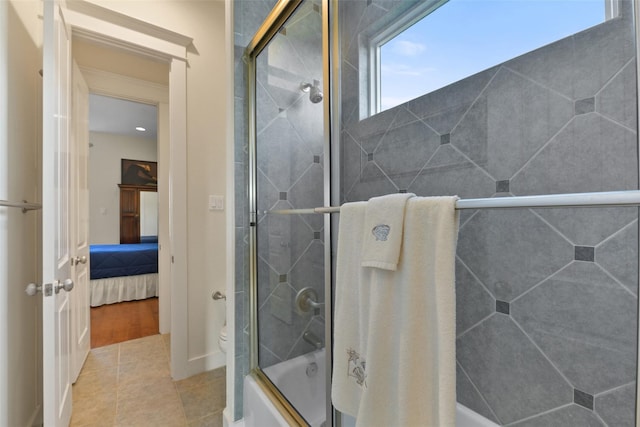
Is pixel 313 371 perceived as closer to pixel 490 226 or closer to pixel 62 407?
pixel 490 226

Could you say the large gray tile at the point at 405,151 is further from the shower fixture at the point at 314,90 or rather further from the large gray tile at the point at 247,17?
the large gray tile at the point at 247,17

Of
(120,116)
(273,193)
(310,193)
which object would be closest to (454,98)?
(310,193)

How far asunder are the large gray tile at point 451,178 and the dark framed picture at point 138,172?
5.95 metres

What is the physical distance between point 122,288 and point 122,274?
0.61 feet

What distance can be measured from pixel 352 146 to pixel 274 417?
1360mm

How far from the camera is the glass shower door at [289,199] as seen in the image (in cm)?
127

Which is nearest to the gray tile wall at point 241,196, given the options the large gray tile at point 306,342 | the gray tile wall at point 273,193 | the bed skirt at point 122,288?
the gray tile wall at point 273,193

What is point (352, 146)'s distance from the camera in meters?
1.59

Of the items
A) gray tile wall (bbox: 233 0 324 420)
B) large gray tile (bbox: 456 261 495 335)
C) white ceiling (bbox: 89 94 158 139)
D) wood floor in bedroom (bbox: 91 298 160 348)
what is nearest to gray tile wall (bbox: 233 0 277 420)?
gray tile wall (bbox: 233 0 324 420)

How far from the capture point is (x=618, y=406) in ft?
2.94

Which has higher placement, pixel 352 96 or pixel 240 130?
pixel 352 96

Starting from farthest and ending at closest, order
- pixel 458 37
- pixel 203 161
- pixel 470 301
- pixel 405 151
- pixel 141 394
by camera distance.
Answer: pixel 203 161
pixel 141 394
pixel 405 151
pixel 458 37
pixel 470 301

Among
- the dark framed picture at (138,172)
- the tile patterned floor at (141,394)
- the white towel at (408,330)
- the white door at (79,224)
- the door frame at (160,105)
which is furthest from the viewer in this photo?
the dark framed picture at (138,172)

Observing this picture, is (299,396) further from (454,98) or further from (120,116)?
(120,116)
